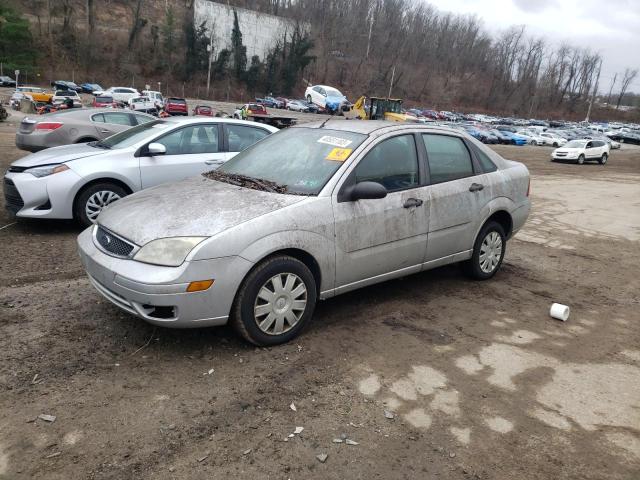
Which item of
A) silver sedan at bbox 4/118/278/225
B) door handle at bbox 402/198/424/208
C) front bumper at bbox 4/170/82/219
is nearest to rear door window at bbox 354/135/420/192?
door handle at bbox 402/198/424/208

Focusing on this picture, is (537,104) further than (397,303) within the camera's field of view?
Yes

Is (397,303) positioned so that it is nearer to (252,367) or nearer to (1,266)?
(252,367)

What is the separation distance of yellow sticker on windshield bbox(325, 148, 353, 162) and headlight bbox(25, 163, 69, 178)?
3767mm

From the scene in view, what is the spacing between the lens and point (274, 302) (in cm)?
377

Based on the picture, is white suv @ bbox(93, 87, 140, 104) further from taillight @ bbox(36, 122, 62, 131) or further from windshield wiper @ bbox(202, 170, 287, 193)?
windshield wiper @ bbox(202, 170, 287, 193)

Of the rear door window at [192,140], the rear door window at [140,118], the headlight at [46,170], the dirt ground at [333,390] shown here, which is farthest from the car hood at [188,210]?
Answer: the rear door window at [140,118]

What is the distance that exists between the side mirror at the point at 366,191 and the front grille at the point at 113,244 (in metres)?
1.73

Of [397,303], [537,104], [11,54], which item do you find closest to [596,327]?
[397,303]

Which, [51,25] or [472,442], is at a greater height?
[51,25]

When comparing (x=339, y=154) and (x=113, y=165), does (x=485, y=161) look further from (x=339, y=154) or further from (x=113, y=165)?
(x=113, y=165)

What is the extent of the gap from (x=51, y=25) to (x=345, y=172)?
79563 millimetres

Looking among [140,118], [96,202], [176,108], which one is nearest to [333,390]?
[96,202]

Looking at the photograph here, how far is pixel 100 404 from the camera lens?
122 inches

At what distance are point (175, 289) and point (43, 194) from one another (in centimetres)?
377
